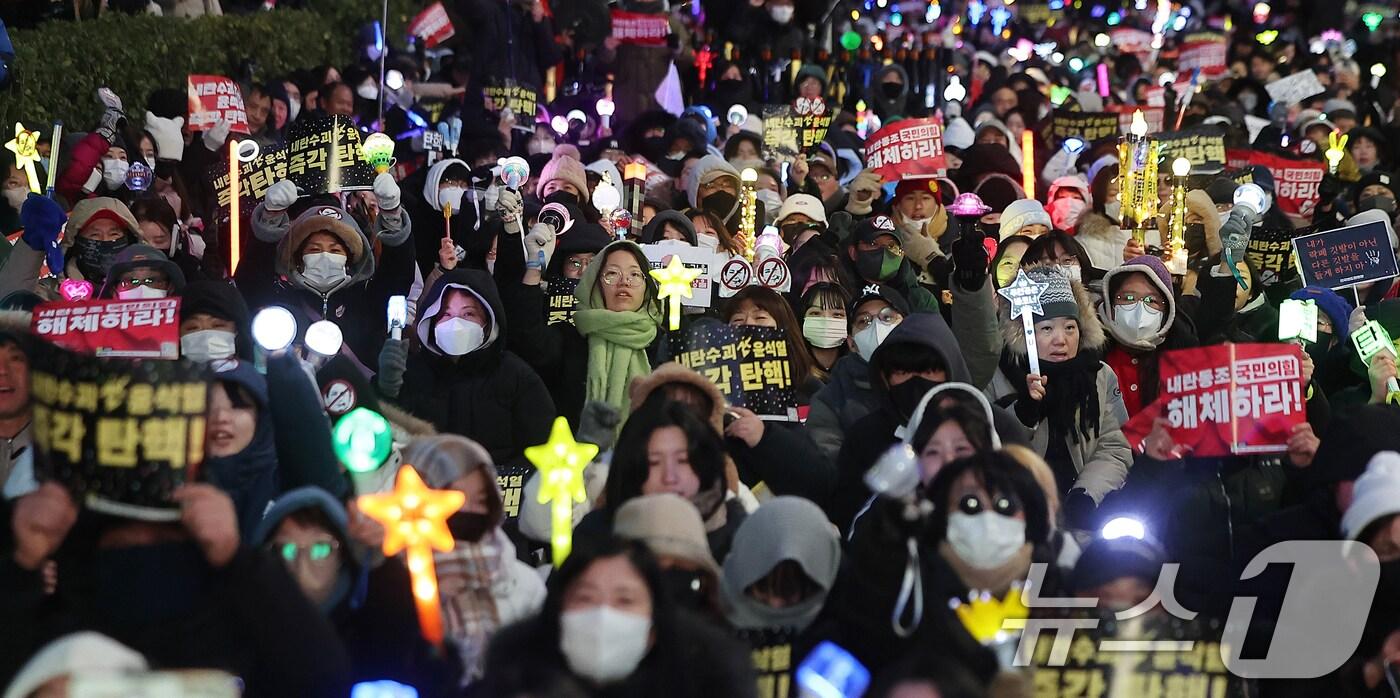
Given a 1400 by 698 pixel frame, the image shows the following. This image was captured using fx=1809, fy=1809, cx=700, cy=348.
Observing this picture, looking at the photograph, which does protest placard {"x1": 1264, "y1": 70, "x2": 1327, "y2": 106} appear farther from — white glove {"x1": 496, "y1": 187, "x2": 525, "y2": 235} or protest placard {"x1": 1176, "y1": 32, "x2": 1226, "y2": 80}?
white glove {"x1": 496, "y1": 187, "x2": 525, "y2": 235}

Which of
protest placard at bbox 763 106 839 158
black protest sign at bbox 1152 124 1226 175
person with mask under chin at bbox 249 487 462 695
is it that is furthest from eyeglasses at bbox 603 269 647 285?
protest placard at bbox 763 106 839 158

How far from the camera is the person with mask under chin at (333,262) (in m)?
7.27

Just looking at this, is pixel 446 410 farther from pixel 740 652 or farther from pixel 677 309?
pixel 740 652

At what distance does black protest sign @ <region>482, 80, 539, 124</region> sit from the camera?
12.6m

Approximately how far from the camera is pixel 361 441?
16.6 feet

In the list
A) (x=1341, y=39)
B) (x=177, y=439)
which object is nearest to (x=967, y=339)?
(x=177, y=439)

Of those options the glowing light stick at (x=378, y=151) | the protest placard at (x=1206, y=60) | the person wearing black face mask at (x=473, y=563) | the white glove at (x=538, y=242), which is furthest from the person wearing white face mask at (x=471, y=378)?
the protest placard at (x=1206, y=60)

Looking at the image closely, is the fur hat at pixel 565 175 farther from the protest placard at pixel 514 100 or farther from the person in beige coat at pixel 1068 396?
the person in beige coat at pixel 1068 396

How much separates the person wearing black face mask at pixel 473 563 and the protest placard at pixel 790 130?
687 cm

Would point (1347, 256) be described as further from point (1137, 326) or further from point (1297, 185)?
point (1297, 185)

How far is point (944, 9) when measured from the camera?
2291 centimetres

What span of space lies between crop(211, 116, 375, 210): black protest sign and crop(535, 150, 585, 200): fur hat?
1.96 meters

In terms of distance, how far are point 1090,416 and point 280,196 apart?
142 inches

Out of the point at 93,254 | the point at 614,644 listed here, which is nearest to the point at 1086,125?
the point at 93,254
